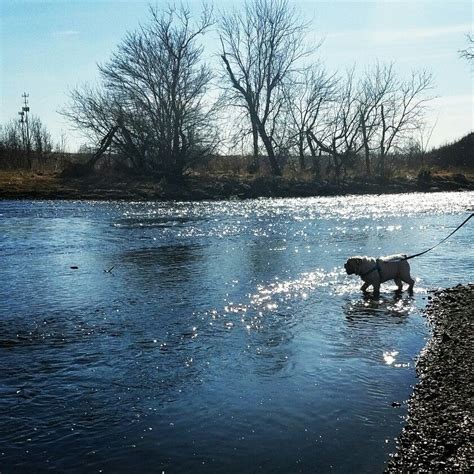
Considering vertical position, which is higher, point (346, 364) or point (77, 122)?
point (77, 122)

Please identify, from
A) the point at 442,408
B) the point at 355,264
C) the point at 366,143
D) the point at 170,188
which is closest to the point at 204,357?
the point at 442,408

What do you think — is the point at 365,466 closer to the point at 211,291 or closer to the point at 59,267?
the point at 211,291

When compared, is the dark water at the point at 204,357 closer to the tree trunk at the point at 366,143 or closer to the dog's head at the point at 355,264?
the dog's head at the point at 355,264

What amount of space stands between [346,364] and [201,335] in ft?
7.16

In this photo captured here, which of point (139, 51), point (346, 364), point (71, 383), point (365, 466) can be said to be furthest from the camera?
point (139, 51)

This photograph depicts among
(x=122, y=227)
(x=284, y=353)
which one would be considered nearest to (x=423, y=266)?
(x=284, y=353)

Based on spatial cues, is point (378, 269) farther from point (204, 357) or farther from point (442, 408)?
point (442, 408)

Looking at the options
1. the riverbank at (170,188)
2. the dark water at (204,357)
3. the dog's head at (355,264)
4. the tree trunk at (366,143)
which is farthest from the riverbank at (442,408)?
the tree trunk at (366,143)

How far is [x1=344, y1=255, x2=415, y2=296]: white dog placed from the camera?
1068 centimetres

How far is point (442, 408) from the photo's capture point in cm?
543

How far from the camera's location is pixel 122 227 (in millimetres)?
22469

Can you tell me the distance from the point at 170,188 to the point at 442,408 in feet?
112

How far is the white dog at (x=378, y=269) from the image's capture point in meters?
10.7

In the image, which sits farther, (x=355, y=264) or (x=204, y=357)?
(x=355, y=264)
